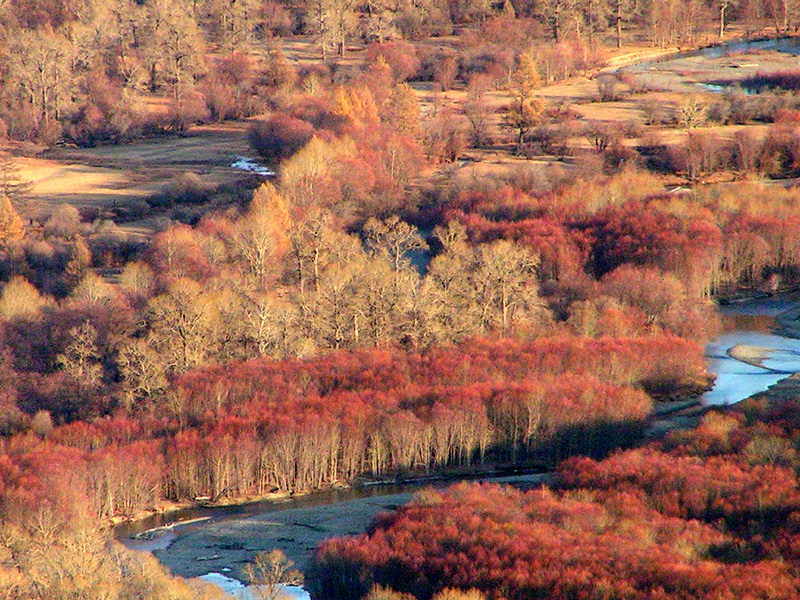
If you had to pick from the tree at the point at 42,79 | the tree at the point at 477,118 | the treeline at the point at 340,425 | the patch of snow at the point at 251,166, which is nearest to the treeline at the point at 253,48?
the tree at the point at 42,79

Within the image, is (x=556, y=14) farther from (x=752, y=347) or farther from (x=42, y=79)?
(x=752, y=347)

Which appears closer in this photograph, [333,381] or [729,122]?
[333,381]

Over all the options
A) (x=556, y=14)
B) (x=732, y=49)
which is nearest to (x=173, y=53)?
(x=556, y=14)

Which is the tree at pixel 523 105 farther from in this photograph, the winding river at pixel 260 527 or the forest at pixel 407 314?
the winding river at pixel 260 527

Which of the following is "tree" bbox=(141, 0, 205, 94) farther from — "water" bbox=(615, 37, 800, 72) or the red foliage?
the red foliage

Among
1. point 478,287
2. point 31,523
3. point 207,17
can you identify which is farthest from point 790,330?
point 207,17

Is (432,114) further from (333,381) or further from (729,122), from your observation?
(333,381)
